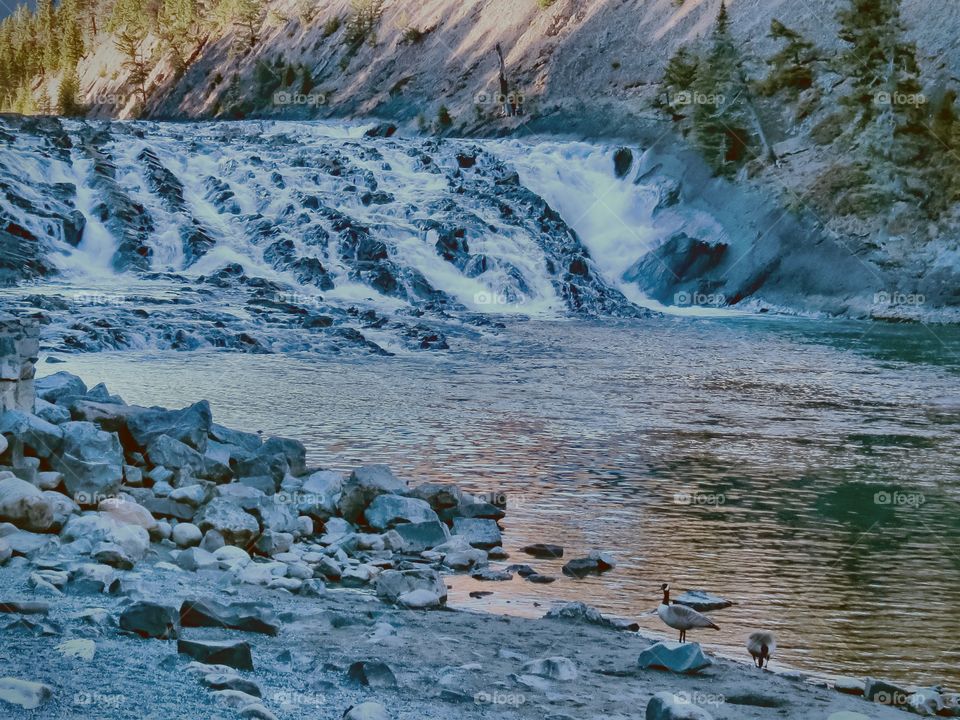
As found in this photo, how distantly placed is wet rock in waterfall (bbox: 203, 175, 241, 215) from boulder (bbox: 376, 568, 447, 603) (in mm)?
36622

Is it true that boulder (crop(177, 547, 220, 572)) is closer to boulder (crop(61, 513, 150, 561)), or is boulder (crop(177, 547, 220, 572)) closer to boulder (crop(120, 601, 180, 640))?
boulder (crop(61, 513, 150, 561))

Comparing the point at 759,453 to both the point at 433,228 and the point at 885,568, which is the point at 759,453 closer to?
the point at 885,568

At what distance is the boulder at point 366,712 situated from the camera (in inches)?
264

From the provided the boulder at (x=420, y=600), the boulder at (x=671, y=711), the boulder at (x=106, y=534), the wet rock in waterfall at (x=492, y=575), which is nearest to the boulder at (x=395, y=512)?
the wet rock in waterfall at (x=492, y=575)

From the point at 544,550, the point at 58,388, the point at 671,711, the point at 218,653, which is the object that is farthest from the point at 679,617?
the point at 58,388

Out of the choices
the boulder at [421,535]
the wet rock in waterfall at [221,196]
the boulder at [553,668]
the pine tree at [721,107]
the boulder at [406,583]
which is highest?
the pine tree at [721,107]

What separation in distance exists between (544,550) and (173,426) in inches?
189

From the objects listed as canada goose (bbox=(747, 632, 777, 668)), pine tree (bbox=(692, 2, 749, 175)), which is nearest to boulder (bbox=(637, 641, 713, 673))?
canada goose (bbox=(747, 632, 777, 668))

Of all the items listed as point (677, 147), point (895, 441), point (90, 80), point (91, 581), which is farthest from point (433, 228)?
point (90, 80)

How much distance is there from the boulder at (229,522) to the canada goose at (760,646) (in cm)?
502

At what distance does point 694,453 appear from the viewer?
18.4 metres

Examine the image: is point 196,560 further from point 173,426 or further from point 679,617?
point 679,617

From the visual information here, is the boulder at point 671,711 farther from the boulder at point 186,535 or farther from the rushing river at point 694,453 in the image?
the boulder at point 186,535

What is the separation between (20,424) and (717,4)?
59632mm
